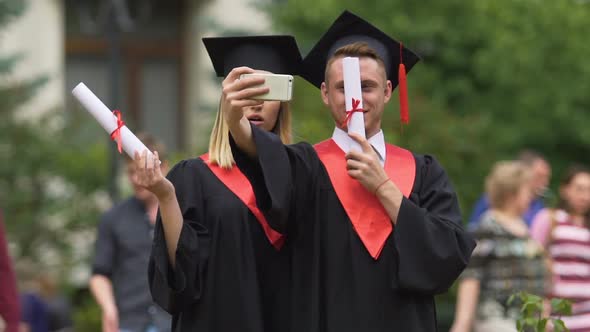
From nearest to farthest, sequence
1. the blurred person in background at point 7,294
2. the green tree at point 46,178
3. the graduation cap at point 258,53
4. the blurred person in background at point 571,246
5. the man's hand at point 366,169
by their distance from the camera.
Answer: the man's hand at point 366,169 → the graduation cap at point 258,53 → the blurred person in background at point 7,294 → the blurred person in background at point 571,246 → the green tree at point 46,178

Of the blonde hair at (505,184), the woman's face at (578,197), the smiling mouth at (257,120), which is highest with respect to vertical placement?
the smiling mouth at (257,120)

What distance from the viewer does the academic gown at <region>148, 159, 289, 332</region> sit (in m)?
5.59

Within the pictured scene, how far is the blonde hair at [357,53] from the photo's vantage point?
549 centimetres

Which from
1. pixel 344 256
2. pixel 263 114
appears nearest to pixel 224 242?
pixel 263 114

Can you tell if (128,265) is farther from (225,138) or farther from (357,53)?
(357,53)

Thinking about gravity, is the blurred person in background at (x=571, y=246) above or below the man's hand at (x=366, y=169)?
below

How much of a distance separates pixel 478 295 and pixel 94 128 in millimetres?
12427

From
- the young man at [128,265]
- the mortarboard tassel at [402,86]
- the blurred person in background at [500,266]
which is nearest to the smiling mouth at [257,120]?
the mortarboard tassel at [402,86]

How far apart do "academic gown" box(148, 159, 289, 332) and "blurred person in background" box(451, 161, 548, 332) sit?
3245 millimetres

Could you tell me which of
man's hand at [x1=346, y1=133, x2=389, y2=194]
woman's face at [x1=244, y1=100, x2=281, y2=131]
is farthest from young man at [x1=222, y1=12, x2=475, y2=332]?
woman's face at [x1=244, y1=100, x2=281, y2=131]

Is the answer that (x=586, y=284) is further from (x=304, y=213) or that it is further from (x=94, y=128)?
(x=94, y=128)

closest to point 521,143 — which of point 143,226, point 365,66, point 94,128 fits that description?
point 94,128

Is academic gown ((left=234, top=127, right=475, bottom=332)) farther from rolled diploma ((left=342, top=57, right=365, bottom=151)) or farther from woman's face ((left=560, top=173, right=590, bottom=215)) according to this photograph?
woman's face ((left=560, top=173, right=590, bottom=215))

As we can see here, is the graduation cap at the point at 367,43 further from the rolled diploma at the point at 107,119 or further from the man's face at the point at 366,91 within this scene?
the rolled diploma at the point at 107,119
